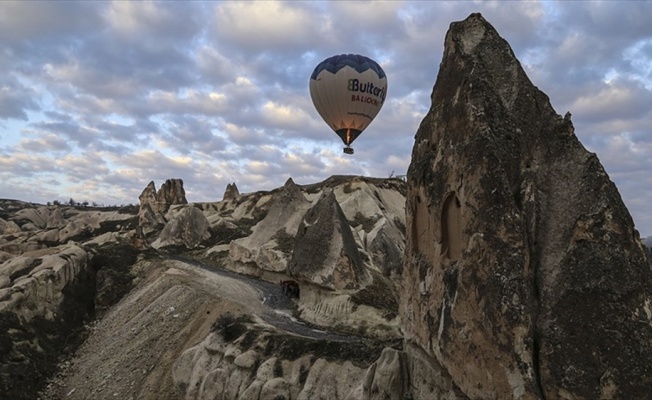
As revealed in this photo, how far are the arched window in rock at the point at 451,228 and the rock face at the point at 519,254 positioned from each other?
0.03m

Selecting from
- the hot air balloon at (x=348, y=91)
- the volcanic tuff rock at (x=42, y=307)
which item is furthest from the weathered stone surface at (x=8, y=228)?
the hot air balloon at (x=348, y=91)

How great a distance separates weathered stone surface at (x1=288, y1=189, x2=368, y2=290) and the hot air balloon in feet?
30.5

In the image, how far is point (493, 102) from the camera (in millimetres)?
9938

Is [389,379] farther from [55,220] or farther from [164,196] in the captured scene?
[55,220]

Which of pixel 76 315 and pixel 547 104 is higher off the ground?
pixel 547 104

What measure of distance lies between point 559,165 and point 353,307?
51.5 feet

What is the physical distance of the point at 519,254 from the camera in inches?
337

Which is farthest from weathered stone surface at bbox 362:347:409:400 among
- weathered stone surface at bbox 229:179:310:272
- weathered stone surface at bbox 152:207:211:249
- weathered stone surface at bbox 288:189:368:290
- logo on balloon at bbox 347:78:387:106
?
weathered stone surface at bbox 152:207:211:249

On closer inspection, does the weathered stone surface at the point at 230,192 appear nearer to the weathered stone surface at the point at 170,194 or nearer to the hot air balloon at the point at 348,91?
the weathered stone surface at the point at 170,194

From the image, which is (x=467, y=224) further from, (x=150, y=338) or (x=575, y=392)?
(x=150, y=338)

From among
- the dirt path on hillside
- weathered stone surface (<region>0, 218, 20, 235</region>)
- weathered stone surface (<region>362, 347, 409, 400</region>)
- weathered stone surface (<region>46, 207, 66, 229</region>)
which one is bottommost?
the dirt path on hillside

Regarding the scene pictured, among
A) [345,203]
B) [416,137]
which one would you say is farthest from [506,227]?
[345,203]

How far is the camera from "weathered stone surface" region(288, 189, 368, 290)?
2572 cm

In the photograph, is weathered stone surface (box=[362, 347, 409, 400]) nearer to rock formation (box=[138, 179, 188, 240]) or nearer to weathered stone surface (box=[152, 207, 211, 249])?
weathered stone surface (box=[152, 207, 211, 249])
